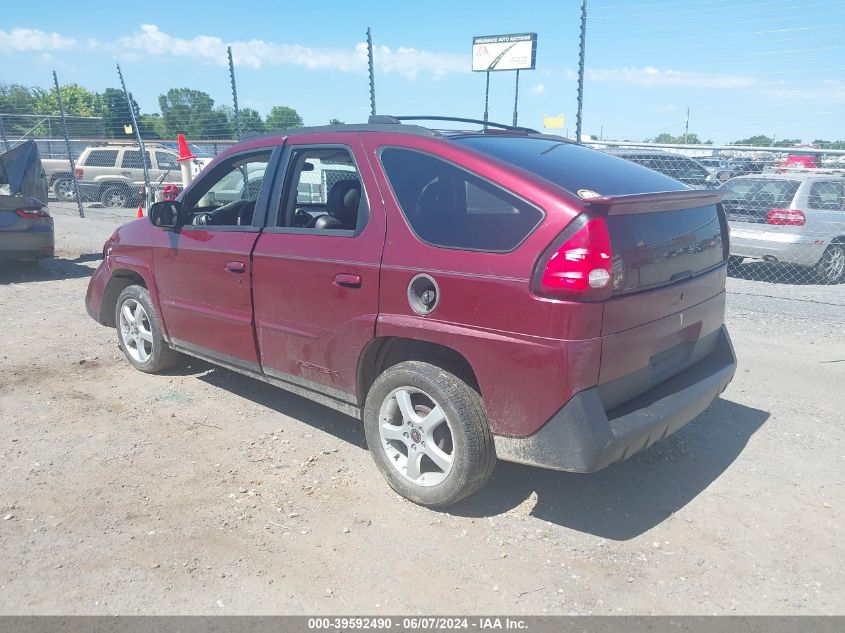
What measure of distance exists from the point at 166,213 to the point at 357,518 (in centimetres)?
258

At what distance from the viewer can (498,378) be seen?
2961 mm

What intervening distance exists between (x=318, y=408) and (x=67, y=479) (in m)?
1.62

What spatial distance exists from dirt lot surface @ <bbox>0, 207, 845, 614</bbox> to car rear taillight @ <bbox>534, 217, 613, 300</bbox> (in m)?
1.22

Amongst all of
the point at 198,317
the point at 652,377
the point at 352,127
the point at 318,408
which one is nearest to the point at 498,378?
the point at 652,377

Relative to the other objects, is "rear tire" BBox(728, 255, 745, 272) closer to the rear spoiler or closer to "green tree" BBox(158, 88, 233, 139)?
the rear spoiler

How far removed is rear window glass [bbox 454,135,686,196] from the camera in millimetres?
3162

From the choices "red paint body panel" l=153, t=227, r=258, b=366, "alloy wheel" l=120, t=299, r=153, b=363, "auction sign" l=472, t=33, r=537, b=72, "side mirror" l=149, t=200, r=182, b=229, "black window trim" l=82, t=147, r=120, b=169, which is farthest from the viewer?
"auction sign" l=472, t=33, r=537, b=72

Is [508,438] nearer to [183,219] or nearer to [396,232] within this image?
[396,232]

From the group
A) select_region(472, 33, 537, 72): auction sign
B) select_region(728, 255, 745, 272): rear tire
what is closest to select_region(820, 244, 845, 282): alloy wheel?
select_region(728, 255, 745, 272): rear tire

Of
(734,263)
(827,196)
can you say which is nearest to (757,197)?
(827,196)

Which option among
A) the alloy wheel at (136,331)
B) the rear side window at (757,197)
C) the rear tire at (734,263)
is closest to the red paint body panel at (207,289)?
the alloy wheel at (136,331)

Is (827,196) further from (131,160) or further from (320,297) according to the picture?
(131,160)

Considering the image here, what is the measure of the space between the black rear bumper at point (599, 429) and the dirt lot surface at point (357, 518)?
0.47 meters

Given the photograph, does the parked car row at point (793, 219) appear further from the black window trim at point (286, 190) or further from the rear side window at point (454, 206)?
the rear side window at point (454, 206)
